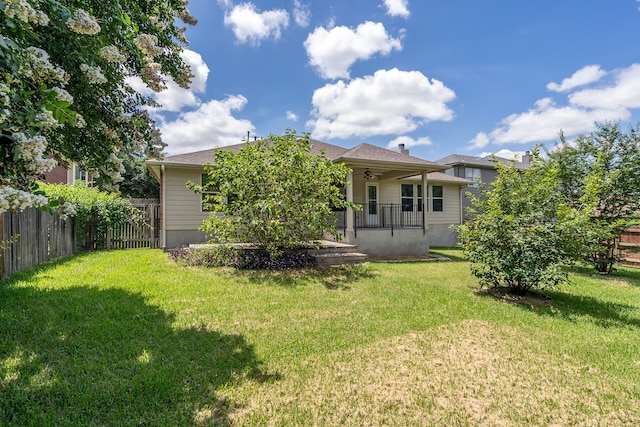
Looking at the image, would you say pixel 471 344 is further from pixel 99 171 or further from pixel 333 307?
pixel 99 171

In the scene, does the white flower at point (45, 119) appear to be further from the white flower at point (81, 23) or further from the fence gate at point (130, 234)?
the fence gate at point (130, 234)

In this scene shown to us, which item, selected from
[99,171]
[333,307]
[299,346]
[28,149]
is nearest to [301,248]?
[333,307]

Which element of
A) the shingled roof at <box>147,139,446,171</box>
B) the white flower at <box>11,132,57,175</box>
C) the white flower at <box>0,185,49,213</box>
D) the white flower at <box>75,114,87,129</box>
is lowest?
the white flower at <box>0,185,49,213</box>

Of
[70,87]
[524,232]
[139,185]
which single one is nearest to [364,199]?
[524,232]

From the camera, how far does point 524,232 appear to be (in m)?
5.38

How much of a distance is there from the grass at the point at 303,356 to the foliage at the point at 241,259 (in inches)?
71.0

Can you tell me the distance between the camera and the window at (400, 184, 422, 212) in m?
14.2

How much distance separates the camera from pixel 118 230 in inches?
428

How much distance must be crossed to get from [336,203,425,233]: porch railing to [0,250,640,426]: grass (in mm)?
6779

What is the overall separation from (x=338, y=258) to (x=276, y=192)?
9.09 ft

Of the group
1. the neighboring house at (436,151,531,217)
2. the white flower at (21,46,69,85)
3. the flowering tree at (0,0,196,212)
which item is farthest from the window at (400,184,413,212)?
the white flower at (21,46,69,85)

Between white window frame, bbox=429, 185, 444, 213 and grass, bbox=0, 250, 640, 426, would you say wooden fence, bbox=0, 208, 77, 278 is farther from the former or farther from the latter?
white window frame, bbox=429, 185, 444, 213

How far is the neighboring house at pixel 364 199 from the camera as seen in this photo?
10.2m

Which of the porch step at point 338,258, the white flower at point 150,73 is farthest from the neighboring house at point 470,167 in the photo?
the white flower at point 150,73
